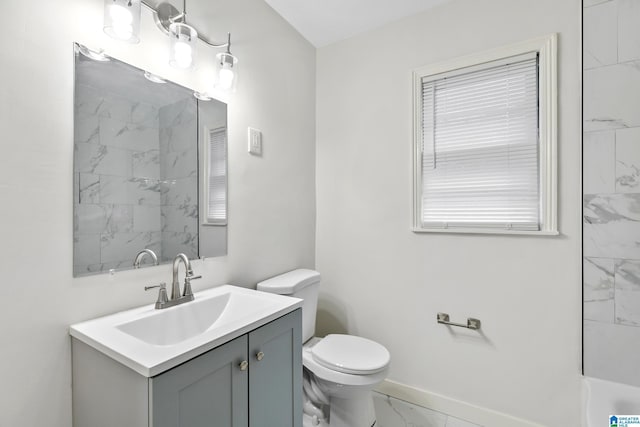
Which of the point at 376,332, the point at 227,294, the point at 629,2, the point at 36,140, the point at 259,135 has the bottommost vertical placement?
the point at 376,332

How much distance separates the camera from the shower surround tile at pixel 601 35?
4.44 ft

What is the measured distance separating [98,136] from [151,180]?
0.23m

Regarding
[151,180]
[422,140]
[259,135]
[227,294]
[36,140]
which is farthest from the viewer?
[422,140]

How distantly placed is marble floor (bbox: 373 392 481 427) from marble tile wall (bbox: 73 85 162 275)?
1633 millimetres

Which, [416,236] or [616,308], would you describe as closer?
[616,308]

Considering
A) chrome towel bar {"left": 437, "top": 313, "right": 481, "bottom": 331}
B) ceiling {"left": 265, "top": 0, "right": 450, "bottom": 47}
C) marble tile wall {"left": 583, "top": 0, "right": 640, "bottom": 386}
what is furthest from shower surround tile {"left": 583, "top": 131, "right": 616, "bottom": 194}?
ceiling {"left": 265, "top": 0, "right": 450, "bottom": 47}

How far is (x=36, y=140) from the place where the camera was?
880 mm

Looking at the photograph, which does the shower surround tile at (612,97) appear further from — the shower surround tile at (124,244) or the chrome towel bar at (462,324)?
the shower surround tile at (124,244)

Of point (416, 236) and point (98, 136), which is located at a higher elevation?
point (98, 136)

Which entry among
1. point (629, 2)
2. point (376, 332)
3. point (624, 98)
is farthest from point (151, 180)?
point (629, 2)

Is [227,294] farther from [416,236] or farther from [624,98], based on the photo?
[624,98]

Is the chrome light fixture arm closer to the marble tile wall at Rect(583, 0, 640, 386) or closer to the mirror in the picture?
the mirror

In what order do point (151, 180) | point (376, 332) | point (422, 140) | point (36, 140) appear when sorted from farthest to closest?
point (376, 332), point (422, 140), point (151, 180), point (36, 140)

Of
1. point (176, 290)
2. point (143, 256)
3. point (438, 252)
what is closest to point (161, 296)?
point (176, 290)
